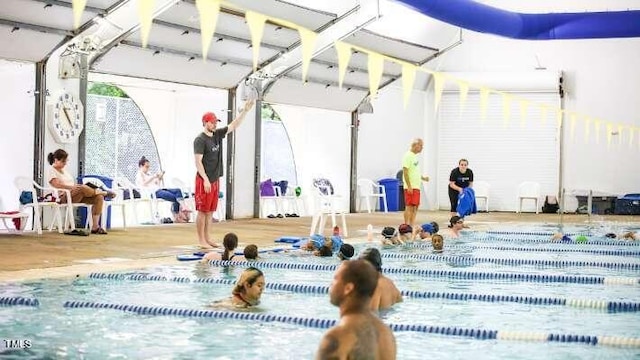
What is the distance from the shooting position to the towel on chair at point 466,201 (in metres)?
16.8

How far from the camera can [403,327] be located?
5.94 metres

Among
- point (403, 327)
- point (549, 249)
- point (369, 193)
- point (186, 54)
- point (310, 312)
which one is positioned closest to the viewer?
point (403, 327)

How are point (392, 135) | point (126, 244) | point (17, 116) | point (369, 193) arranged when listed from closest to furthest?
point (126, 244)
point (17, 116)
point (369, 193)
point (392, 135)

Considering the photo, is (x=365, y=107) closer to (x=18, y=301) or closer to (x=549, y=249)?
(x=549, y=249)

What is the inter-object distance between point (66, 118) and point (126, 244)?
3.06m

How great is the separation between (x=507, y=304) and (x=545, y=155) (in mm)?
17211

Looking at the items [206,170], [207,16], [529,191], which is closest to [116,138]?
[206,170]

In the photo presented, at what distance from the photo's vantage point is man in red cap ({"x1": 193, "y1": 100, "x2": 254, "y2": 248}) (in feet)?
35.2

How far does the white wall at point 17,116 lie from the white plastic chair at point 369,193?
1019cm

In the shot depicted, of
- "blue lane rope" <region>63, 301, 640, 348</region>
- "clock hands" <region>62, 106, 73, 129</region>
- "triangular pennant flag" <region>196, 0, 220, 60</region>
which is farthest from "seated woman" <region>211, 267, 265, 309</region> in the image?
"clock hands" <region>62, 106, 73, 129</region>

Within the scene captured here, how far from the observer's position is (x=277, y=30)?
1603cm

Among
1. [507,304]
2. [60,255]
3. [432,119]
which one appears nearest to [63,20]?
[60,255]

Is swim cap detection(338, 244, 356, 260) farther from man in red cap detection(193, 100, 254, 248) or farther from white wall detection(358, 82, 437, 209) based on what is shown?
white wall detection(358, 82, 437, 209)

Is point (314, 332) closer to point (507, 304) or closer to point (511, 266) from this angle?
point (507, 304)
